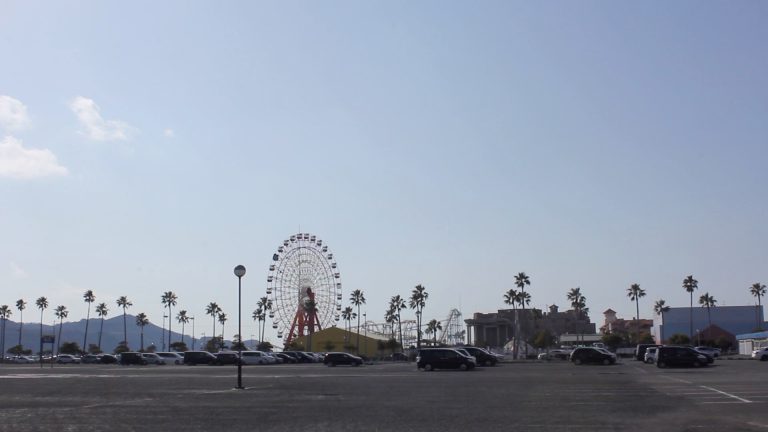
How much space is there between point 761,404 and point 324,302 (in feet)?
307

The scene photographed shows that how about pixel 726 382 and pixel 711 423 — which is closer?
pixel 711 423

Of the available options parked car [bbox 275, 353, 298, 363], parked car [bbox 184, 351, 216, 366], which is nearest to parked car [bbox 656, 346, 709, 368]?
parked car [bbox 184, 351, 216, 366]

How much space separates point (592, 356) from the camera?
67.9 m

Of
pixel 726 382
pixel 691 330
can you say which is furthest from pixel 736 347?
pixel 726 382

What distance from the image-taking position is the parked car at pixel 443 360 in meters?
59.7

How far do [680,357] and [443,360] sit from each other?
17.5 m

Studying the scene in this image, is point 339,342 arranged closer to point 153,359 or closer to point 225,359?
point 153,359

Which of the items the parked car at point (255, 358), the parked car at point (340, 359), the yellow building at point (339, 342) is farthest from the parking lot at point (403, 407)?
the yellow building at point (339, 342)

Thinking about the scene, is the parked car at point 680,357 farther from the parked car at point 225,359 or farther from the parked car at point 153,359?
the parked car at point 153,359

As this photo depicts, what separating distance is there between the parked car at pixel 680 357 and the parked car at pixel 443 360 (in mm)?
14156

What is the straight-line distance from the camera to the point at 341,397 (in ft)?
98.5

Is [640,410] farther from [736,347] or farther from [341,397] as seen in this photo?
[736,347]

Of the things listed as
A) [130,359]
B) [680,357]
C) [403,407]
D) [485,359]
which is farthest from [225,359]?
[403,407]

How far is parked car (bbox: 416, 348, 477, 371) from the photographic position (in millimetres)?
59688
